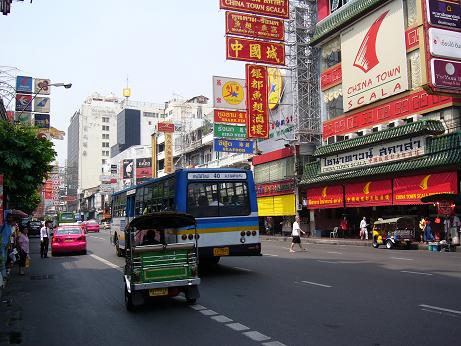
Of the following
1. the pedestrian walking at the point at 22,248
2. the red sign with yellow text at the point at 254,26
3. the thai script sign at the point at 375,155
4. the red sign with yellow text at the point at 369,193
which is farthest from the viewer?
the red sign with yellow text at the point at 254,26

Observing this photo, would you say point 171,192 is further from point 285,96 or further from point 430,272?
point 285,96

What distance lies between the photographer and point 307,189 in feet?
131

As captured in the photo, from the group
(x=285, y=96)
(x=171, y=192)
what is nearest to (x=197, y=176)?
(x=171, y=192)

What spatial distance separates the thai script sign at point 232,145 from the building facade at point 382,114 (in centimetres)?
548

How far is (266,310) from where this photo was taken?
350 inches

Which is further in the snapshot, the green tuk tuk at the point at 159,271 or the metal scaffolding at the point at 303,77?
the metal scaffolding at the point at 303,77

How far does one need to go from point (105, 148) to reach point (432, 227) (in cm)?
13582

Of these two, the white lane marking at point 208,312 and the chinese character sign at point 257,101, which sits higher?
the chinese character sign at point 257,101

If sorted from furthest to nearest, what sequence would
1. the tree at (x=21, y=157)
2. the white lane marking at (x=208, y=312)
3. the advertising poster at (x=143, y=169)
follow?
1. the advertising poster at (x=143, y=169)
2. the tree at (x=21, y=157)
3. the white lane marking at (x=208, y=312)

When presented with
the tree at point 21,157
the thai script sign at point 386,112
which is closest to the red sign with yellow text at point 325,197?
the thai script sign at point 386,112

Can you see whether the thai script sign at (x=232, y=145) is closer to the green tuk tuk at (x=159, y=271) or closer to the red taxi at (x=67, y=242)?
the red taxi at (x=67, y=242)

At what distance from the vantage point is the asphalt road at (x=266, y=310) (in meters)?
7.02

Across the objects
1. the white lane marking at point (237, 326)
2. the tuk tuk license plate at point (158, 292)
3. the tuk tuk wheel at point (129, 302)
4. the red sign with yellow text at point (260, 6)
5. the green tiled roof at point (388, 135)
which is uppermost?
the red sign with yellow text at point (260, 6)

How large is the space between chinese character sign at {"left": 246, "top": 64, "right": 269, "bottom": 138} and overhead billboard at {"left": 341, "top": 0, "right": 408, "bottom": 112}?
20.0 ft
